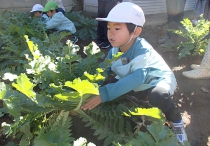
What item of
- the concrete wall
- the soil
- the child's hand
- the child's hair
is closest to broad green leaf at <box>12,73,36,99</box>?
the child's hand

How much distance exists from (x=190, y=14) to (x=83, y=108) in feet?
22.5

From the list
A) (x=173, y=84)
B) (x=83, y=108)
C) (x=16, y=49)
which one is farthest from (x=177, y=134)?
(x=16, y=49)

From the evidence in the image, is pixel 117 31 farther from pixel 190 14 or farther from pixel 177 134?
pixel 190 14

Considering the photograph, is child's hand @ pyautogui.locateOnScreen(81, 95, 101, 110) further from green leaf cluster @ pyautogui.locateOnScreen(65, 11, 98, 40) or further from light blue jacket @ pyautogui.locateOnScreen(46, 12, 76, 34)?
green leaf cluster @ pyautogui.locateOnScreen(65, 11, 98, 40)

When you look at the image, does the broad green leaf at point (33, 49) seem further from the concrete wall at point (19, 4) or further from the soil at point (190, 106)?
the concrete wall at point (19, 4)

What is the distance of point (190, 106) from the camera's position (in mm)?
2826

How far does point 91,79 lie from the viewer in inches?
73.3

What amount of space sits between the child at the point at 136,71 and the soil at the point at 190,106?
310 millimetres

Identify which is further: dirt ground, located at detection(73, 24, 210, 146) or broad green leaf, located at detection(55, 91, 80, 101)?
dirt ground, located at detection(73, 24, 210, 146)

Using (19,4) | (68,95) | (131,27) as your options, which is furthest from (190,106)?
(19,4)

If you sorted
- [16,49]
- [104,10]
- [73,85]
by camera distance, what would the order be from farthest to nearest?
1. [104,10]
2. [16,49]
3. [73,85]

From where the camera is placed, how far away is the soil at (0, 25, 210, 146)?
2291mm

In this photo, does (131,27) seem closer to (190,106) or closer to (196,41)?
(190,106)

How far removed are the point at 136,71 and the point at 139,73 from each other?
0.03m
